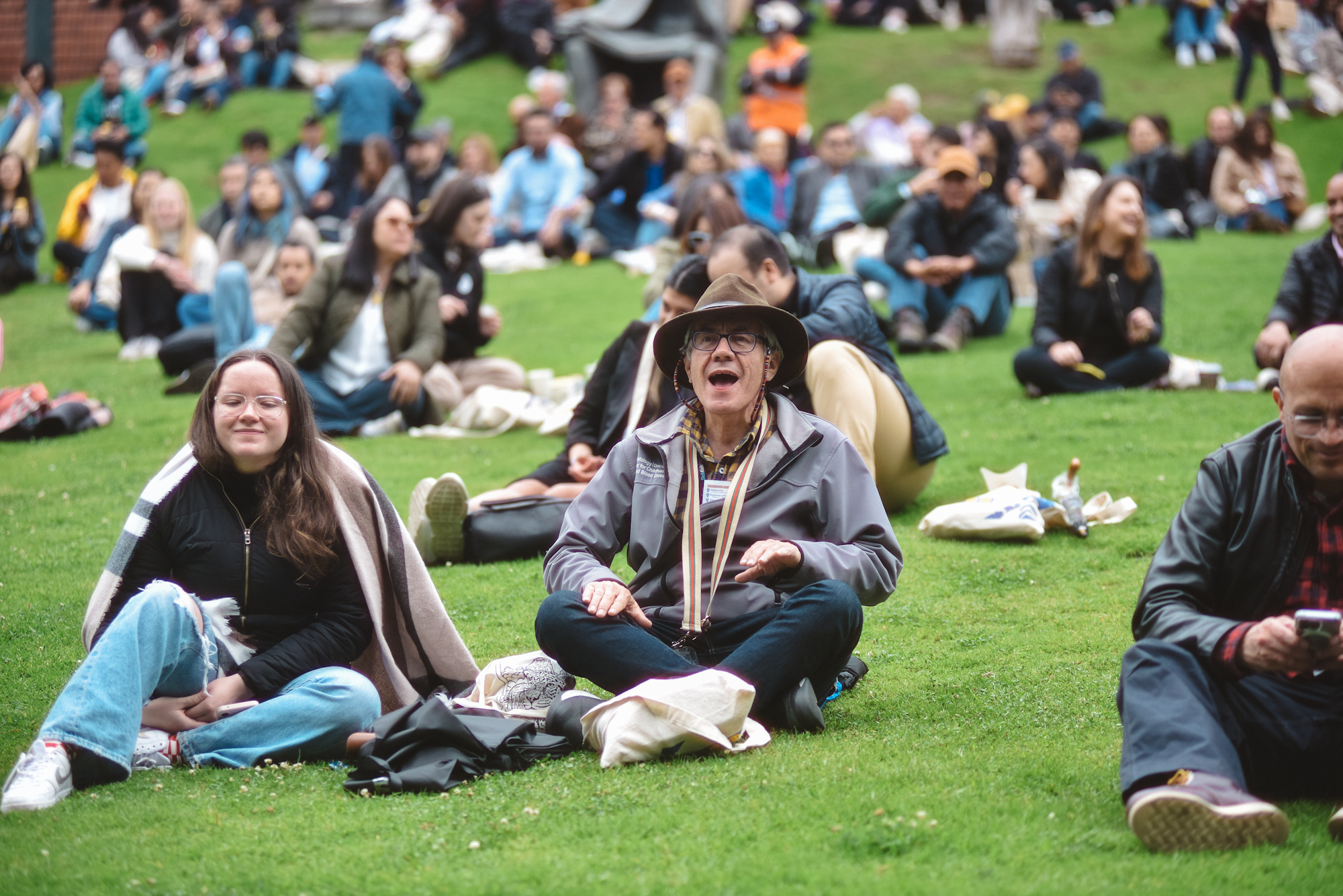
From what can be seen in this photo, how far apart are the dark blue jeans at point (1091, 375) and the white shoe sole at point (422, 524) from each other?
4926 millimetres

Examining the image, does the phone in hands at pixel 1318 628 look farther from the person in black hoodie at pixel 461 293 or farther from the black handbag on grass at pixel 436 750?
the person in black hoodie at pixel 461 293

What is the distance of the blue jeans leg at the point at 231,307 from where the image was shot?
11312mm

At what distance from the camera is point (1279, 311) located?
29.9 ft

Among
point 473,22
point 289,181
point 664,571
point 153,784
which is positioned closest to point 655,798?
point 664,571

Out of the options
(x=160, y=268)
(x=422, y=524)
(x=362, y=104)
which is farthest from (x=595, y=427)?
(x=362, y=104)

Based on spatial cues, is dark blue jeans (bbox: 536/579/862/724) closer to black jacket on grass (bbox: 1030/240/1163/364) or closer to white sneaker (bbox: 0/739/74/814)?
white sneaker (bbox: 0/739/74/814)

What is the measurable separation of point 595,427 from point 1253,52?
20.0m

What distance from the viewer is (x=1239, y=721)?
12.0 ft

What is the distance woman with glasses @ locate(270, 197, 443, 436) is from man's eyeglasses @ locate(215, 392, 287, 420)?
4986 millimetres

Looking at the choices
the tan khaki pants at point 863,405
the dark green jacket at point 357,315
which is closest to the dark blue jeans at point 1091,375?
the tan khaki pants at point 863,405

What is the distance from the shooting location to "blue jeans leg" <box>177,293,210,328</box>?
1278 centimetres

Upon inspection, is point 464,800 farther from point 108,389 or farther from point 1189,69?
point 1189,69

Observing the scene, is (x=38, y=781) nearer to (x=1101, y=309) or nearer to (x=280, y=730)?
(x=280, y=730)

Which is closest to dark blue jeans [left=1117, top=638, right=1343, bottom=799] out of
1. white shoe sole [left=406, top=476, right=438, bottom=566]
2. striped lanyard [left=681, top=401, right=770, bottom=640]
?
striped lanyard [left=681, top=401, right=770, bottom=640]
